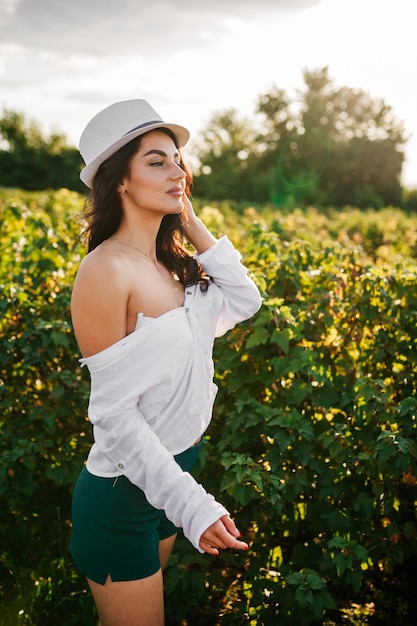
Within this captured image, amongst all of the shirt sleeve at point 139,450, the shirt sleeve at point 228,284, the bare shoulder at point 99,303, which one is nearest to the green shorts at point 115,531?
the shirt sleeve at point 139,450

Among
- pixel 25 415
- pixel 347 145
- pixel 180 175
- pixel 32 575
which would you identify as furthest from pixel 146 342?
pixel 347 145

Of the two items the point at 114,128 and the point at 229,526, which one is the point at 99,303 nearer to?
the point at 114,128

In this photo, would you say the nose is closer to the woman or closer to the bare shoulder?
the woman

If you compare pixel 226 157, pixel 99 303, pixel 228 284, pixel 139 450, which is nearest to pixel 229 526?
pixel 139 450

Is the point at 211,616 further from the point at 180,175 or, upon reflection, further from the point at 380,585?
the point at 180,175

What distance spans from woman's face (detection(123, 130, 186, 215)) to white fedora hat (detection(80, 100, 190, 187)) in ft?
0.19

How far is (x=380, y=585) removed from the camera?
3.37 m

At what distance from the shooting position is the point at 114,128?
81.0 inches

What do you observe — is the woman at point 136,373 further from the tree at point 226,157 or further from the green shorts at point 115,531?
the tree at point 226,157

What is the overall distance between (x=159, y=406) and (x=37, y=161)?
48.5 metres

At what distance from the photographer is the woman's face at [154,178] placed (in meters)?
2.09

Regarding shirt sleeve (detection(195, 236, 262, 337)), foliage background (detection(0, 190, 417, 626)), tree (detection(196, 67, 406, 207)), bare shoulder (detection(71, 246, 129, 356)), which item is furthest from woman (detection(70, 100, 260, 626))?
tree (detection(196, 67, 406, 207))

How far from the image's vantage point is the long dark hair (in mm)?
2090

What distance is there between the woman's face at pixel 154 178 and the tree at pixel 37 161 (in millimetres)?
43389
